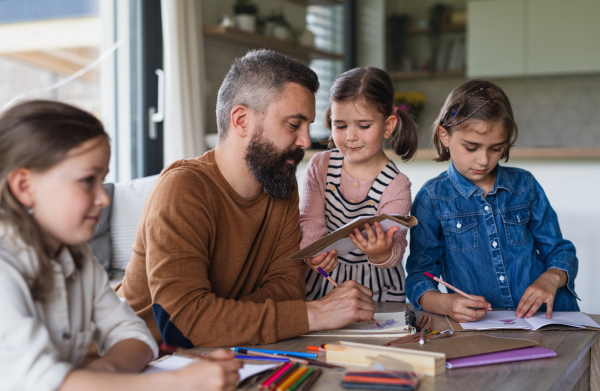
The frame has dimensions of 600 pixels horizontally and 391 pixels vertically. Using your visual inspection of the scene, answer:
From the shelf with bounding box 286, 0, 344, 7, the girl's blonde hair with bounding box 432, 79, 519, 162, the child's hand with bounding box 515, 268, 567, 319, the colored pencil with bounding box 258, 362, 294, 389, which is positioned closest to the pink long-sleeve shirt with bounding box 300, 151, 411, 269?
the girl's blonde hair with bounding box 432, 79, 519, 162

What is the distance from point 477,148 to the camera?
1.60m

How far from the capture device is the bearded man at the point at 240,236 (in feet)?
3.79

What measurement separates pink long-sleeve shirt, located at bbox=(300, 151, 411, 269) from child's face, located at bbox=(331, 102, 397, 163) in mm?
82

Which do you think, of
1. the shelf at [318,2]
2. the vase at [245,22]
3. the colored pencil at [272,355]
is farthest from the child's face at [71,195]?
the shelf at [318,2]

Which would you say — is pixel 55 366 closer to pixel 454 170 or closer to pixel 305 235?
pixel 305 235

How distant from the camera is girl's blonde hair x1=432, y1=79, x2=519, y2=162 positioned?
1604 millimetres

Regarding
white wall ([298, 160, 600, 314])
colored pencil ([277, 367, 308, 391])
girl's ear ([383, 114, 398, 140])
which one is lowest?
white wall ([298, 160, 600, 314])

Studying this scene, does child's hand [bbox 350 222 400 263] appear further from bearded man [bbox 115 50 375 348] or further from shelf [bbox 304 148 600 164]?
shelf [bbox 304 148 600 164]

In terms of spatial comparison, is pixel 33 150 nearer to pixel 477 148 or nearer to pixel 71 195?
pixel 71 195

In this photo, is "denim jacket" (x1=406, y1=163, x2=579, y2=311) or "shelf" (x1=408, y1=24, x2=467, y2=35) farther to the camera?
"shelf" (x1=408, y1=24, x2=467, y2=35)

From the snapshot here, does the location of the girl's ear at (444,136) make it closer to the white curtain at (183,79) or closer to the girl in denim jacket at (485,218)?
the girl in denim jacket at (485,218)

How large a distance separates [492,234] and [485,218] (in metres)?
0.05

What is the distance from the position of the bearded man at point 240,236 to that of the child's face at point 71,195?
348 mm

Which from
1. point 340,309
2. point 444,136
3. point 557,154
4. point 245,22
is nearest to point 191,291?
point 340,309
